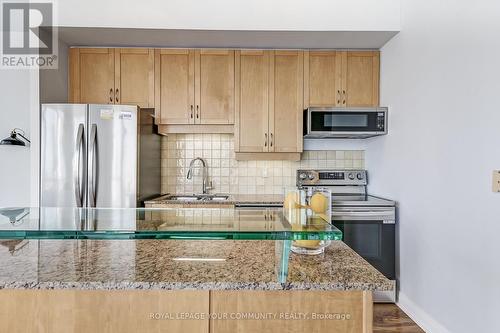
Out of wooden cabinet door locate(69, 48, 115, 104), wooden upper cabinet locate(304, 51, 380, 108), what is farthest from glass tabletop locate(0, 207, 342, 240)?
wooden upper cabinet locate(304, 51, 380, 108)

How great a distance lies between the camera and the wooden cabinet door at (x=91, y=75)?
3.40m

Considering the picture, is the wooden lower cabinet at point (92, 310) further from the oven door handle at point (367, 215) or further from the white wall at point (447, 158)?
the oven door handle at point (367, 215)

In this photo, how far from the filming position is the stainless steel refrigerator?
2.96m

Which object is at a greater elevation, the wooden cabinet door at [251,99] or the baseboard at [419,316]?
the wooden cabinet door at [251,99]

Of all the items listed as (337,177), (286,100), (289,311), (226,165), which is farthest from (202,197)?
(289,311)

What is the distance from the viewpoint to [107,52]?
3.42m

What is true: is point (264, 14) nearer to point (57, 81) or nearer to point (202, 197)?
point (202, 197)

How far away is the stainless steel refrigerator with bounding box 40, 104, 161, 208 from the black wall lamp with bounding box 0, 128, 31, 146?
175 mm

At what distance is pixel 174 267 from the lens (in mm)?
1196

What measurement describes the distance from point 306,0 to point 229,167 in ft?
5.64

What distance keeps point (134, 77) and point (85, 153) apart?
2.91 ft

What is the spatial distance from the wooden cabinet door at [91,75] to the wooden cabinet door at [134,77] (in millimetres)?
63

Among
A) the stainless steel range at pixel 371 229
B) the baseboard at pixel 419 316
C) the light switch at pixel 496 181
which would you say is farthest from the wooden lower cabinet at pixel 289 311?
the stainless steel range at pixel 371 229

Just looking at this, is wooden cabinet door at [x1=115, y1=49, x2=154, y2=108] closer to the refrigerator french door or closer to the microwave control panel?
the refrigerator french door
